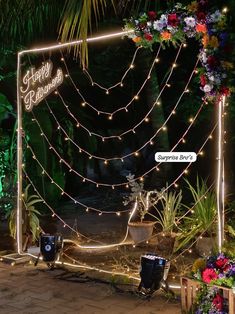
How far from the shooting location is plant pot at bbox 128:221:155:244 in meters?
8.66

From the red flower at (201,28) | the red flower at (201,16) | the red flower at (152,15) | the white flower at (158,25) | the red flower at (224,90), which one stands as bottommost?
the red flower at (224,90)

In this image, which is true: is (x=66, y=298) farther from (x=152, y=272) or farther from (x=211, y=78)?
(x=211, y=78)

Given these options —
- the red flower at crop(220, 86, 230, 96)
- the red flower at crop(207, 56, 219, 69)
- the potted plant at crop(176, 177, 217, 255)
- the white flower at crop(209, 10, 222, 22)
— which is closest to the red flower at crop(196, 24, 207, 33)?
the white flower at crop(209, 10, 222, 22)

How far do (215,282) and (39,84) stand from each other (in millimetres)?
4652

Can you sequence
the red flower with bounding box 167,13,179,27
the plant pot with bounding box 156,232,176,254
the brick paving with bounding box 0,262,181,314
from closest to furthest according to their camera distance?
the red flower with bounding box 167,13,179,27 → the brick paving with bounding box 0,262,181,314 → the plant pot with bounding box 156,232,176,254

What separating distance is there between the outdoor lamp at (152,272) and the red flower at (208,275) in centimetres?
113

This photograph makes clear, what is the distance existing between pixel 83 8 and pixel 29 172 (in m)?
8.27

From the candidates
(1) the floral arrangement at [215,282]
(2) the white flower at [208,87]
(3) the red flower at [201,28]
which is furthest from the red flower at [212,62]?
(1) the floral arrangement at [215,282]

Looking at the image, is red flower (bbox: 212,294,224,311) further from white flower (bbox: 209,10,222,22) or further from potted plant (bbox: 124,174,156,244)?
potted plant (bbox: 124,174,156,244)

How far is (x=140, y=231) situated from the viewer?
867cm

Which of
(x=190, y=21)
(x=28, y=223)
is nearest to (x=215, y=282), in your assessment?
(x=190, y=21)

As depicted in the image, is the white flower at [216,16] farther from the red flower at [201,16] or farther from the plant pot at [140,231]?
the plant pot at [140,231]

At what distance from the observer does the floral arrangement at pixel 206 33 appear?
477 centimetres

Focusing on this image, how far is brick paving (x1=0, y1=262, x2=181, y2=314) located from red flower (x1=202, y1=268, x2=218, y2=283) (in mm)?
1080
